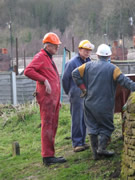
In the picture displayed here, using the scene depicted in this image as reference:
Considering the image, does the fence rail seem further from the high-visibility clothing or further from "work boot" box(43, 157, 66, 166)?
the high-visibility clothing

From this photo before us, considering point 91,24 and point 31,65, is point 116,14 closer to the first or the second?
point 91,24

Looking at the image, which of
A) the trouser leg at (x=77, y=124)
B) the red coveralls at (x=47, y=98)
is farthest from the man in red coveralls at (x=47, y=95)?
the trouser leg at (x=77, y=124)

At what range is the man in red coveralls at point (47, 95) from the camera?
598cm

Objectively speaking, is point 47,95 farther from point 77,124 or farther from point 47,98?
point 77,124

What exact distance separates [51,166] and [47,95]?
1.03 metres

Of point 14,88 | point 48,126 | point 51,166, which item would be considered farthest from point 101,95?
point 14,88

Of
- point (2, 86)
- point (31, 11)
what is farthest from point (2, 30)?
point (2, 86)

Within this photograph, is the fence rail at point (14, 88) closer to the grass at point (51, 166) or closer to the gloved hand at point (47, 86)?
the grass at point (51, 166)

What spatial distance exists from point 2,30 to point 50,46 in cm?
5870

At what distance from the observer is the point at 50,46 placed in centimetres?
616

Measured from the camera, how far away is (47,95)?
19.6 ft

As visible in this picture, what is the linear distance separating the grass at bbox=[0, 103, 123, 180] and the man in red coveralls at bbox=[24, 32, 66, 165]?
0.29 metres

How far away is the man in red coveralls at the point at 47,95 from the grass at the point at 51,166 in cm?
29

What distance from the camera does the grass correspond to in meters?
5.38
